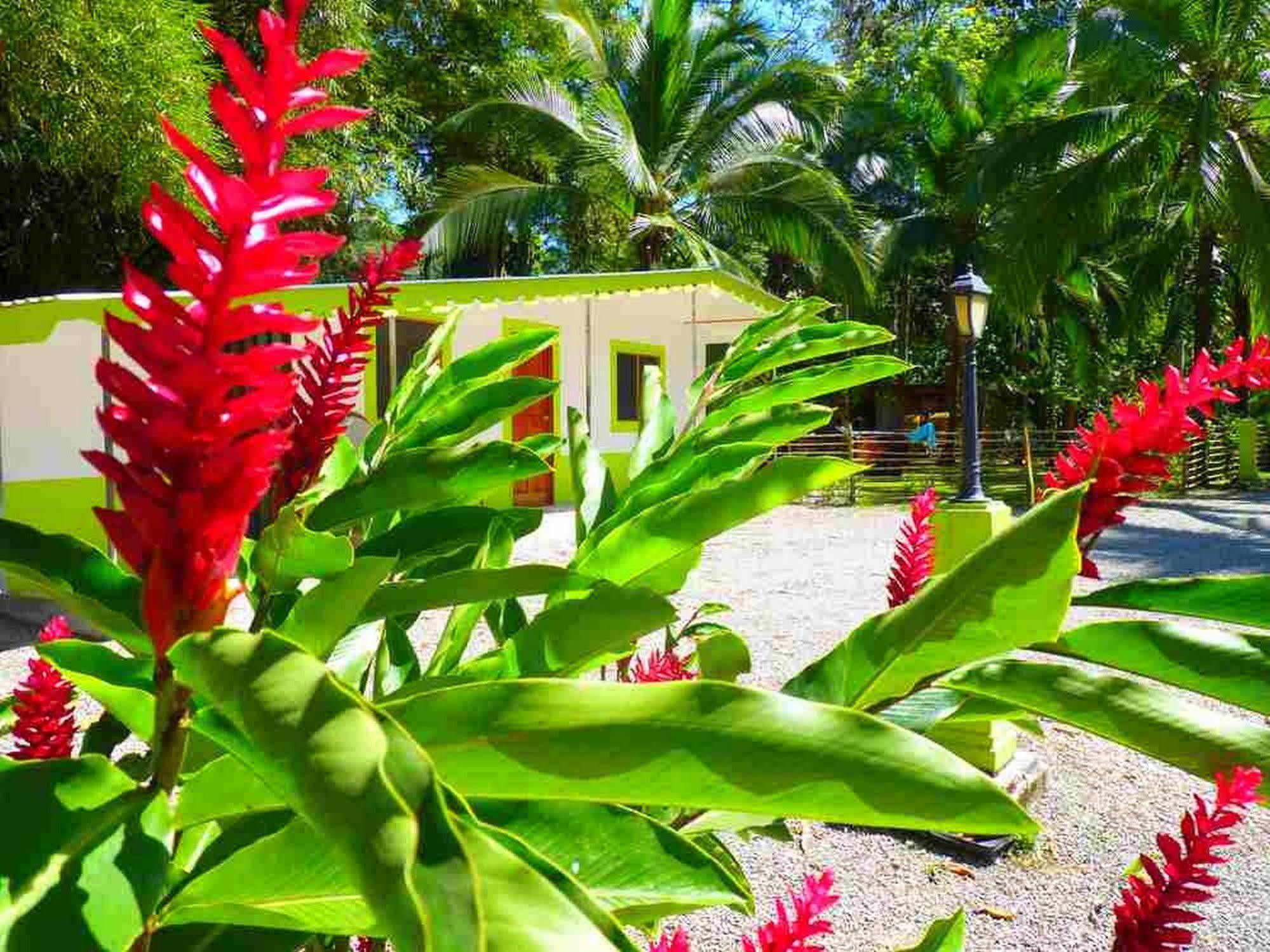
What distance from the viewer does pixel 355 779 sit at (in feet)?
0.96

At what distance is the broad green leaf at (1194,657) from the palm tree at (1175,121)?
15.2m

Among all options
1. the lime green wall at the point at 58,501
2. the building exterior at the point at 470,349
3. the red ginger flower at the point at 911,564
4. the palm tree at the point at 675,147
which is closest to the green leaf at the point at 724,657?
the red ginger flower at the point at 911,564

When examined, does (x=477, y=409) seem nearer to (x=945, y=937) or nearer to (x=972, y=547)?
(x=945, y=937)

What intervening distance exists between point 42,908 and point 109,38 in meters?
11.6

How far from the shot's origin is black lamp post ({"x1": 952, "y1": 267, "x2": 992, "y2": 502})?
514cm

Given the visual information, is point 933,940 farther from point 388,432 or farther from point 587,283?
point 587,283

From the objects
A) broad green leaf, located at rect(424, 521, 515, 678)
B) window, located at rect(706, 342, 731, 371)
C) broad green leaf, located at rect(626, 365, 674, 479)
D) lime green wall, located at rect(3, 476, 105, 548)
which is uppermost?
window, located at rect(706, 342, 731, 371)

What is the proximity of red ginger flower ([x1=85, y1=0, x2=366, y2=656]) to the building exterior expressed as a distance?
557 cm

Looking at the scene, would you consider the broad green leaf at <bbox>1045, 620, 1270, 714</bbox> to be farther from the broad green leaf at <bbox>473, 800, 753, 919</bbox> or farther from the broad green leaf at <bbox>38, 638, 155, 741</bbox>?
the broad green leaf at <bbox>38, 638, 155, 741</bbox>

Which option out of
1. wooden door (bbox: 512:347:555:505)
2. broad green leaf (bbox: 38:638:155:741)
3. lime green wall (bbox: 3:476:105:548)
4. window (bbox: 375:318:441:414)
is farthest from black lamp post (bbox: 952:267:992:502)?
lime green wall (bbox: 3:476:105:548)

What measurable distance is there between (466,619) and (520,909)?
611 millimetres

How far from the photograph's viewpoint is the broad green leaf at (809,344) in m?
1.01

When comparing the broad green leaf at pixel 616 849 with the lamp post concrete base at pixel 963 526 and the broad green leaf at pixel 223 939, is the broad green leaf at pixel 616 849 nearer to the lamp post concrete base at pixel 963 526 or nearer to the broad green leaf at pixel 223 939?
the broad green leaf at pixel 223 939

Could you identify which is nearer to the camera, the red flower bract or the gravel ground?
the red flower bract
